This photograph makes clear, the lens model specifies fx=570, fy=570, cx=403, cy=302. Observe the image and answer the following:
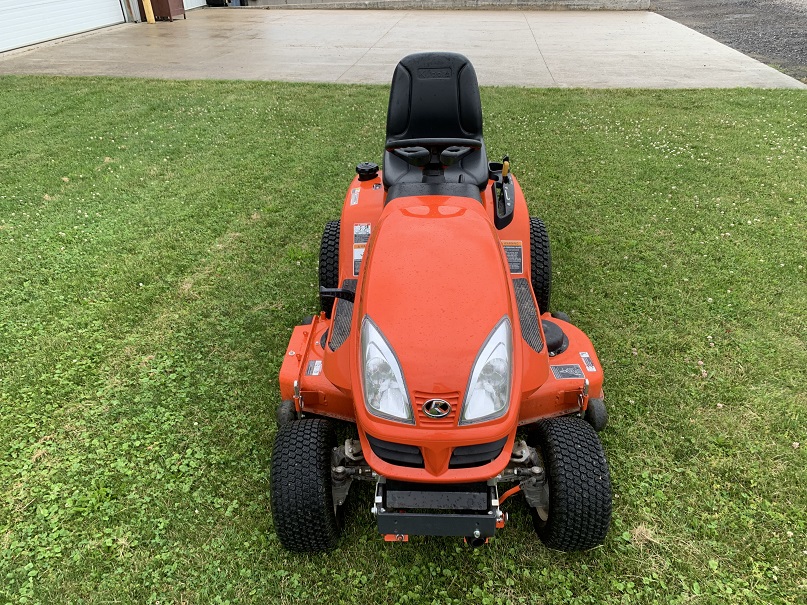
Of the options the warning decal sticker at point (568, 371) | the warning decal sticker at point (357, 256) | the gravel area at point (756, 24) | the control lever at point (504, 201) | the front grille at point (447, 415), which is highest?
the control lever at point (504, 201)

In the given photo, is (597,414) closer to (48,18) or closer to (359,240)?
(359,240)

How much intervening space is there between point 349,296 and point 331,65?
948 cm

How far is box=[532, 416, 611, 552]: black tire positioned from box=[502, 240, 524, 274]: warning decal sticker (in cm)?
110

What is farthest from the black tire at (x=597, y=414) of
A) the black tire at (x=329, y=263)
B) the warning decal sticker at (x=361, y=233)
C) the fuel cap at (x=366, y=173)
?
the fuel cap at (x=366, y=173)

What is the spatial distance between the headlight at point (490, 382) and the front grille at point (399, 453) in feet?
0.72

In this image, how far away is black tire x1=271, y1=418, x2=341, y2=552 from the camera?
2.32 metres

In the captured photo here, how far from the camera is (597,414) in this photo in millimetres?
2713

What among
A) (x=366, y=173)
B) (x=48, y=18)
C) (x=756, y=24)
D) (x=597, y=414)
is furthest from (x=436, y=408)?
(x=756, y=24)

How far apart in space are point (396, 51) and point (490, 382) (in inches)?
451

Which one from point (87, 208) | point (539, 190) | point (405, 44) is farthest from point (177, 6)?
point (539, 190)

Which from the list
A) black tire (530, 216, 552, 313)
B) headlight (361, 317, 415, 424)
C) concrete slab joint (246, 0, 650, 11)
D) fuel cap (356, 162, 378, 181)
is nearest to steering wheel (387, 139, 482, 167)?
fuel cap (356, 162, 378, 181)

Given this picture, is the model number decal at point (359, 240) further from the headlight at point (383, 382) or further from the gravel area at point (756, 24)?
the gravel area at point (756, 24)

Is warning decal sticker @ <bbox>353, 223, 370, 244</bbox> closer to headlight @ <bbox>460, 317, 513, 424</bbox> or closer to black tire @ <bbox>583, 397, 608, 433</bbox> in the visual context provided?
headlight @ <bbox>460, 317, 513, 424</bbox>

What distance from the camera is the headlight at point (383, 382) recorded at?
2078mm
